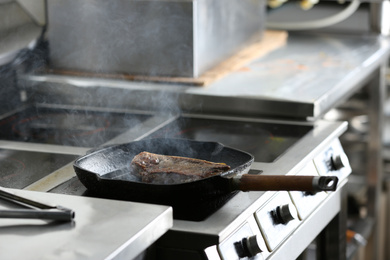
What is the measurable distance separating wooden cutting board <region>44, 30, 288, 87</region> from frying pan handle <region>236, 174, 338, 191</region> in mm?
942

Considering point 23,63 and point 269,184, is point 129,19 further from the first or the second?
point 269,184

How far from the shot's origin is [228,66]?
2.65 metres

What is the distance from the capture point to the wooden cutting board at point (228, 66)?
7.97ft

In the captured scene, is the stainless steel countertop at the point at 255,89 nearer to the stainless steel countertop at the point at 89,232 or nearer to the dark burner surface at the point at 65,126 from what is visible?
the dark burner surface at the point at 65,126

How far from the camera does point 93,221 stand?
1330 mm

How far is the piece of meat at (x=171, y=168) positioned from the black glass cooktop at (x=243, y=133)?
0.36 meters

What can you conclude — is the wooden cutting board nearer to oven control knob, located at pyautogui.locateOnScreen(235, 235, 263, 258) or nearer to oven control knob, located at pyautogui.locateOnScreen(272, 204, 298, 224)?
oven control knob, located at pyautogui.locateOnScreen(272, 204, 298, 224)

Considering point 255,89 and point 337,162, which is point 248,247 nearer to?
point 337,162

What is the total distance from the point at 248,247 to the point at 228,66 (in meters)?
1.19

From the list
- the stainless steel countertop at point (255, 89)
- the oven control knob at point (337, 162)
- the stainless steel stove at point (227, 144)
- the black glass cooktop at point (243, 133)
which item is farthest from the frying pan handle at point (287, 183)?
the stainless steel countertop at point (255, 89)

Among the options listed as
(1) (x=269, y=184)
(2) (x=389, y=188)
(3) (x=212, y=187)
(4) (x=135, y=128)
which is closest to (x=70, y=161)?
(4) (x=135, y=128)

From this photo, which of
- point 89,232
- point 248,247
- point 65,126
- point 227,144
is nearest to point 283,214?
point 248,247

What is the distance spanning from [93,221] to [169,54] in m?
1.19

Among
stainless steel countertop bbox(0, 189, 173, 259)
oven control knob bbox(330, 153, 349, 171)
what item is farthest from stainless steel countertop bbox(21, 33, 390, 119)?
stainless steel countertop bbox(0, 189, 173, 259)
